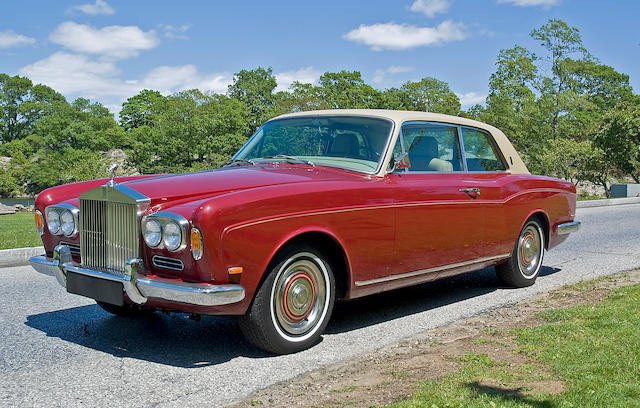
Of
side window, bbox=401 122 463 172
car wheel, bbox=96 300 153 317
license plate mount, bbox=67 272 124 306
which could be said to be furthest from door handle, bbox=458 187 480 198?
license plate mount, bbox=67 272 124 306

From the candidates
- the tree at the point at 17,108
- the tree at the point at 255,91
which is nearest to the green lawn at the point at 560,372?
the tree at the point at 255,91

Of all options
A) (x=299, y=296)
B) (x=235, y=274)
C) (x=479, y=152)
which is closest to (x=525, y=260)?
(x=479, y=152)

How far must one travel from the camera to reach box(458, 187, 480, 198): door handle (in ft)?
19.4

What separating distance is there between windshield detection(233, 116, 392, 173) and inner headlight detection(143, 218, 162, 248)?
5.69ft

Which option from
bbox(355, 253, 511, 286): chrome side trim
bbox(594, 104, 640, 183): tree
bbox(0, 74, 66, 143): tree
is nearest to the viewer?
bbox(355, 253, 511, 286): chrome side trim

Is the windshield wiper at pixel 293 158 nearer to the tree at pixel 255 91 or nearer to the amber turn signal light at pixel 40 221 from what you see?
the amber turn signal light at pixel 40 221

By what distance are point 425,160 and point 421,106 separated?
237ft

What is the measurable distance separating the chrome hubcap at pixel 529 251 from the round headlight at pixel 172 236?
166 inches

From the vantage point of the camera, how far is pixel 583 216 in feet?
55.4

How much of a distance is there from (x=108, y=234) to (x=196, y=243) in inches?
33.3

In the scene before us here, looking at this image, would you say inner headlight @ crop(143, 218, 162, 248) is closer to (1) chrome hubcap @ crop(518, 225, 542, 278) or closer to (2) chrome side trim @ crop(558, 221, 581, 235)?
(1) chrome hubcap @ crop(518, 225, 542, 278)

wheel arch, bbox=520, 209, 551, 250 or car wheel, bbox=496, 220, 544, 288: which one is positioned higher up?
wheel arch, bbox=520, 209, 551, 250

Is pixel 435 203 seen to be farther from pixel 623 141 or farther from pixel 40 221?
pixel 623 141

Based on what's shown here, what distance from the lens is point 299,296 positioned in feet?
14.8
